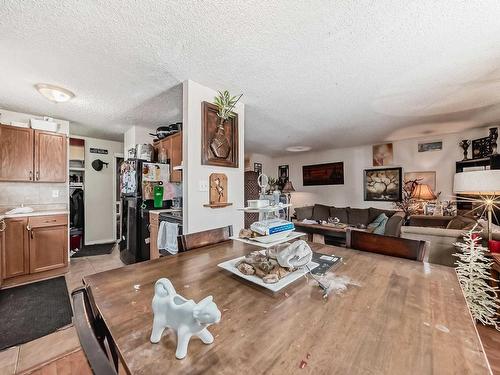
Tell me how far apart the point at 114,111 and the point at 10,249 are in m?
2.13

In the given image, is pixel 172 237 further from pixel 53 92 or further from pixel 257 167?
pixel 257 167

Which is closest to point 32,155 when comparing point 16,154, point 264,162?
point 16,154

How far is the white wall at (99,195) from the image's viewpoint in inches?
168

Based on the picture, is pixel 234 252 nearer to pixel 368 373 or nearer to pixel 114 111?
pixel 368 373

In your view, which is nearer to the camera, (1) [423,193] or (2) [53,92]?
(2) [53,92]

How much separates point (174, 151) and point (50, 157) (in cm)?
185

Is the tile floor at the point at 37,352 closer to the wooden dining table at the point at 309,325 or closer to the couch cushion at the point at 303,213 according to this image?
the wooden dining table at the point at 309,325

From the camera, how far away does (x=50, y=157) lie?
9.97 feet

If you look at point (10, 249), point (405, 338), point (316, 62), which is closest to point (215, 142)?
point (316, 62)

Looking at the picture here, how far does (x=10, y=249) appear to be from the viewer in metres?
2.55

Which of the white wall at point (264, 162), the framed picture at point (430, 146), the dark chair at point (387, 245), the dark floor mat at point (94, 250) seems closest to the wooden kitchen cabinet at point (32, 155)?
the dark floor mat at point (94, 250)

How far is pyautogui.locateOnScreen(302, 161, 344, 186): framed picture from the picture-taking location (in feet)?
18.3

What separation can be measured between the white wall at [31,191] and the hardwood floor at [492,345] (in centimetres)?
506

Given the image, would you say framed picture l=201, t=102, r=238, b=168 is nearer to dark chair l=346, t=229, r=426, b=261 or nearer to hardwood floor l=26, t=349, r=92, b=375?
dark chair l=346, t=229, r=426, b=261
